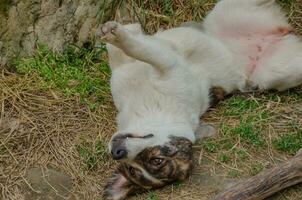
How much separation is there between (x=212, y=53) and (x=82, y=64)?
1226 millimetres

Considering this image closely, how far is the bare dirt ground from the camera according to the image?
5.36 meters

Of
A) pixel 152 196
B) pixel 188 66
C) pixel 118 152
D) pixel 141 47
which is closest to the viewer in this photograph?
pixel 118 152

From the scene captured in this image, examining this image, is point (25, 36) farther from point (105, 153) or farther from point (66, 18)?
point (105, 153)

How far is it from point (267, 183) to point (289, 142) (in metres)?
0.74

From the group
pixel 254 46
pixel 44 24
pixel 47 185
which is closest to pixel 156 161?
pixel 47 185

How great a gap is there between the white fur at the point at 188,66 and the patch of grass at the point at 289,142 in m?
0.64

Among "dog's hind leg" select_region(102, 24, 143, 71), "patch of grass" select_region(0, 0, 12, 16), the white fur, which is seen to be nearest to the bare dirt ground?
the white fur

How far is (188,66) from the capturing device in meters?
5.82

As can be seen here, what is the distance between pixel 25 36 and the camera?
6418 millimetres

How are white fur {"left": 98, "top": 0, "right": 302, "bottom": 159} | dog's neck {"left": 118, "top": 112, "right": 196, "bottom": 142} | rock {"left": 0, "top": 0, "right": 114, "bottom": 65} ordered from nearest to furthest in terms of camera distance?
dog's neck {"left": 118, "top": 112, "right": 196, "bottom": 142} → white fur {"left": 98, "top": 0, "right": 302, "bottom": 159} → rock {"left": 0, "top": 0, "right": 114, "bottom": 65}

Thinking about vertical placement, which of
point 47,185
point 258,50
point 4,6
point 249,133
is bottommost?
point 47,185

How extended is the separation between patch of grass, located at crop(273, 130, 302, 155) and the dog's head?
29.0 inches

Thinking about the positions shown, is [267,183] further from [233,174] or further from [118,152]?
[118,152]

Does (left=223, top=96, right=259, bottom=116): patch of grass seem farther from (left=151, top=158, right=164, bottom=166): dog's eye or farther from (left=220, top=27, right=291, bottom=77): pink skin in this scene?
(left=151, top=158, right=164, bottom=166): dog's eye
